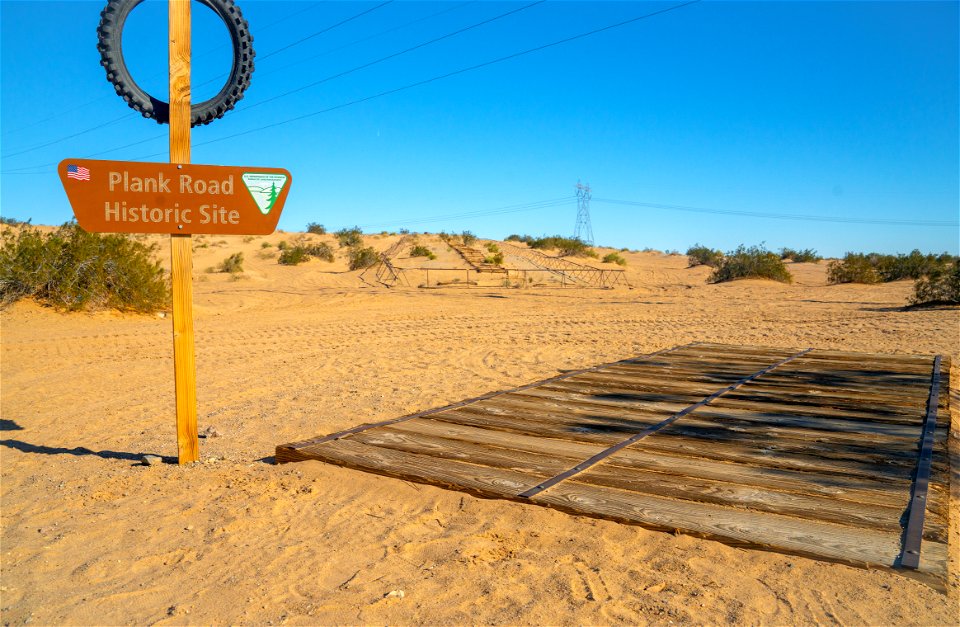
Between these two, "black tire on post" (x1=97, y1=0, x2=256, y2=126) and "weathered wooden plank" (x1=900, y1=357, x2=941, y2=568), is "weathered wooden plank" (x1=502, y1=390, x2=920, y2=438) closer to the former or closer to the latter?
"weathered wooden plank" (x1=900, y1=357, x2=941, y2=568)

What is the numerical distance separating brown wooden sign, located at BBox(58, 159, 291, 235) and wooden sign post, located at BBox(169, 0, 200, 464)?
0.17m

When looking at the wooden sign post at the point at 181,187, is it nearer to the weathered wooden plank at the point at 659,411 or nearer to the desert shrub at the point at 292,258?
the weathered wooden plank at the point at 659,411

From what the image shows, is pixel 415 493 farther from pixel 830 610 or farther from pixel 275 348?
pixel 275 348

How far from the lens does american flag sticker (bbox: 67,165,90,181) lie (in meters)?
4.71

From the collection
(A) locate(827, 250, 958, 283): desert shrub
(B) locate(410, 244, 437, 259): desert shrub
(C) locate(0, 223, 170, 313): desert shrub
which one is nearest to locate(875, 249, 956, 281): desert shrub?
(A) locate(827, 250, 958, 283): desert shrub

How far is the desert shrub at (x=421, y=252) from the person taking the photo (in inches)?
1603

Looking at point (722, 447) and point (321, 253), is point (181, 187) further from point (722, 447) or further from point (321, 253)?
point (321, 253)

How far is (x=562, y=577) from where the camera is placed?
10.6 feet

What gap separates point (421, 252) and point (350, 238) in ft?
36.0

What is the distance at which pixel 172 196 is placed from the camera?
197 inches

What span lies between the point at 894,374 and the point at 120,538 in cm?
830

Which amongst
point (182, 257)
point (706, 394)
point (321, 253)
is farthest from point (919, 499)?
point (321, 253)

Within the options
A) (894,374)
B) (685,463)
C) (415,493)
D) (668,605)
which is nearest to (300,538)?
(415,493)

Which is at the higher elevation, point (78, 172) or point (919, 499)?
point (78, 172)
